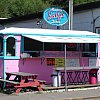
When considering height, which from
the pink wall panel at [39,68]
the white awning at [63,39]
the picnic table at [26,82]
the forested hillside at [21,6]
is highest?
the forested hillside at [21,6]

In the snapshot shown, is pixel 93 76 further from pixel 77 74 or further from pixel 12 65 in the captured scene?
pixel 12 65

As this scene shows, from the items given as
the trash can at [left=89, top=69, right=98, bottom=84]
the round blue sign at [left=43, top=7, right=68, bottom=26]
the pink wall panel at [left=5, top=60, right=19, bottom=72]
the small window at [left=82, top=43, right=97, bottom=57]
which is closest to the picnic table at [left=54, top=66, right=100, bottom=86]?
the trash can at [left=89, top=69, right=98, bottom=84]

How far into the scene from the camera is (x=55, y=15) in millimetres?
18469

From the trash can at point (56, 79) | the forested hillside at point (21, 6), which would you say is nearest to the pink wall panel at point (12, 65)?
the trash can at point (56, 79)

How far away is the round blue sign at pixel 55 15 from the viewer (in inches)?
726

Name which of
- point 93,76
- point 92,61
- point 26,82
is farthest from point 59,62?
point 26,82

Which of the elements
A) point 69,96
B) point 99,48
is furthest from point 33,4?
point 69,96

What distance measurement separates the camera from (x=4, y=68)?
619 inches

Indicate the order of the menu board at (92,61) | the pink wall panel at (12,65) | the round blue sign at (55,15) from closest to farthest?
1. the pink wall panel at (12,65)
2. the menu board at (92,61)
3. the round blue sign at (55,15)

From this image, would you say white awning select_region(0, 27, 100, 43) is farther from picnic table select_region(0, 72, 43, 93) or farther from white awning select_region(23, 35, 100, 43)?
picnic table select_region(0, 72, 43, 93)

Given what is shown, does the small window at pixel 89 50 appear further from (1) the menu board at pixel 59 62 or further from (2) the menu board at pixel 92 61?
(1) the menu board at pixel 59 62

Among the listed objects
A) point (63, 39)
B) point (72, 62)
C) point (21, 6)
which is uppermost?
point (21, 6)

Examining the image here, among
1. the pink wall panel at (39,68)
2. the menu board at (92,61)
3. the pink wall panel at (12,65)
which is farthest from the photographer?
the menu board at (92,61)

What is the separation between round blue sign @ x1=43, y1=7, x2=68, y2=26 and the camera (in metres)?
18.4
